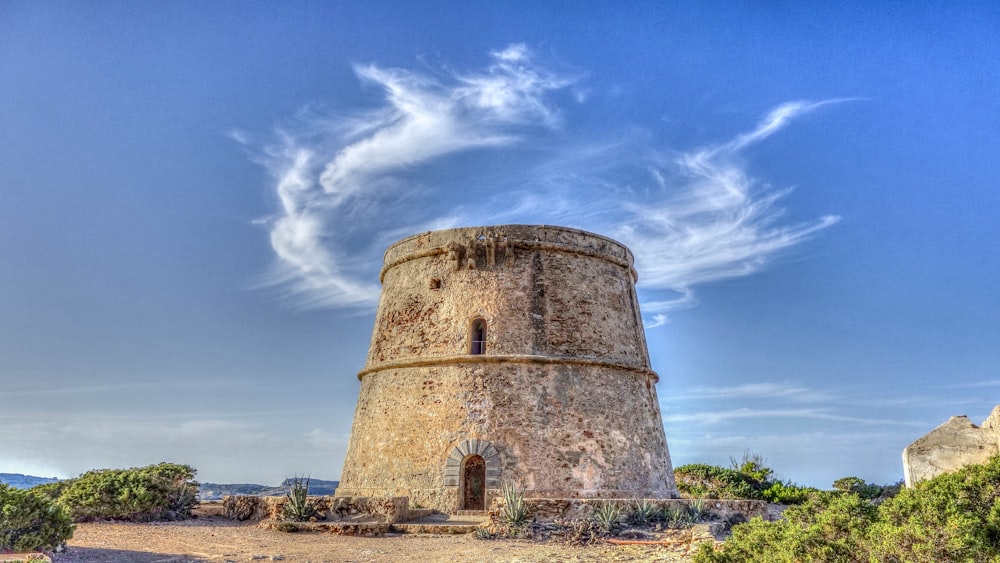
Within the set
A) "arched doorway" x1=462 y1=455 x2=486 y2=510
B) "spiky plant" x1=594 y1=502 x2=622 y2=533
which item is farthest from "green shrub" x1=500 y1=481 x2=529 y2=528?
"arched doorway" x1=462 y1=455 x2=486 y2=510

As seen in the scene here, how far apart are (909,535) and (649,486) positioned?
8.41 meters

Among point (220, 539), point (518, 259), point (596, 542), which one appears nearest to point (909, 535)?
point (596, 542)

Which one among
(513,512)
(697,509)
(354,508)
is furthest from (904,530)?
(354,508)

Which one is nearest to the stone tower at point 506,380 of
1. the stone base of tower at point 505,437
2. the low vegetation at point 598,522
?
the stone base of tower at point 505,437

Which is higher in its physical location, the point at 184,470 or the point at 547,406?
the point at 547,406

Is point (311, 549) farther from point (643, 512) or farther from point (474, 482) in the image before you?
point (474, 482)

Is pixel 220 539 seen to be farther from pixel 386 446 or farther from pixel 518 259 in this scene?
pixel 518 259

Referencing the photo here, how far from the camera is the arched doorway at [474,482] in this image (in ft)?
38.9

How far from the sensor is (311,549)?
25.2 feet

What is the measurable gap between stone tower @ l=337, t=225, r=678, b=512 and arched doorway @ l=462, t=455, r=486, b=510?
0.07 ft

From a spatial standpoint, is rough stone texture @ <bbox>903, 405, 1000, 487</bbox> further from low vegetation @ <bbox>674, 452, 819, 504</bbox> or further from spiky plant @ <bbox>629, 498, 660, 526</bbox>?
low vegetation @ <bbox>674, 452, 819, 504</bbox>

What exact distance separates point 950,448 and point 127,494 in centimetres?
1086

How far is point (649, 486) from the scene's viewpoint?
1235 centimetres

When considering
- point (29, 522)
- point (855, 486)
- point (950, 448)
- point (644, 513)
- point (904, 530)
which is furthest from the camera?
point (855, 486)
